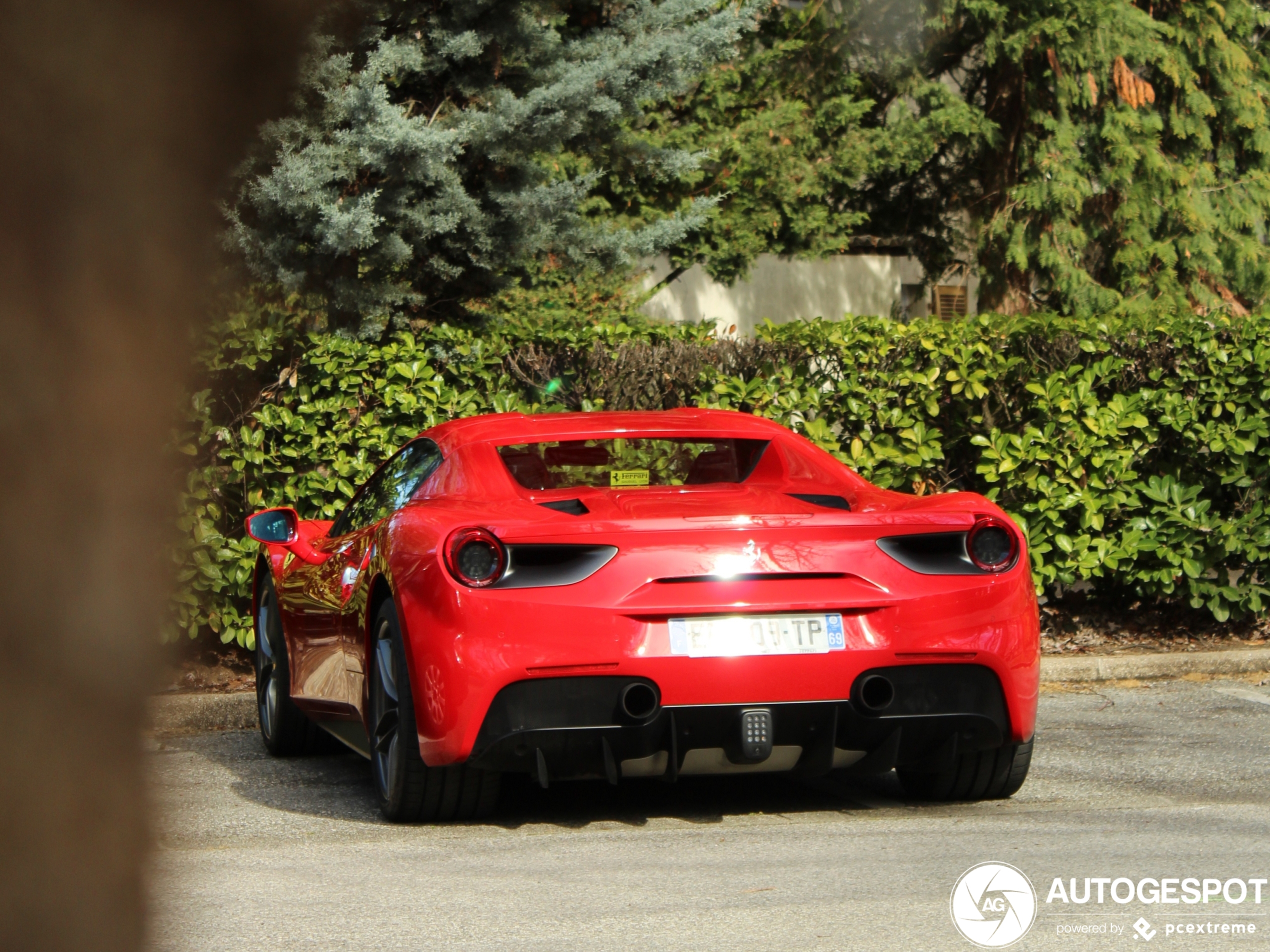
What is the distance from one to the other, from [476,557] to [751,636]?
2.78ft

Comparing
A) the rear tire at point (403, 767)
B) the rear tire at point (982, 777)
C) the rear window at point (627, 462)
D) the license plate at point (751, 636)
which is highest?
the rear window at point (627, 462)

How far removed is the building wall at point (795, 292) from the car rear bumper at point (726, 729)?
686 inches

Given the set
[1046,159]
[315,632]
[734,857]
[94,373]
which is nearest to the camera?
[94,373]

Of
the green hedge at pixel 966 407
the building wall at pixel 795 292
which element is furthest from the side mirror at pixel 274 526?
the building wall at pixel 795 292

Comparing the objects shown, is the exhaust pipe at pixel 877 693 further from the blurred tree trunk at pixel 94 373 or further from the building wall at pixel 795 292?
the building wall at pixel 795 292

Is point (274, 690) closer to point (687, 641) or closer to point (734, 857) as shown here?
point (687, 641)

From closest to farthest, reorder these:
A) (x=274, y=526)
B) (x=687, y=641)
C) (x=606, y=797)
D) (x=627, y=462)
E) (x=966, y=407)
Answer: (x=687, y=641), (x=606, y=797), (x=627, y=462), (x=274, y=526), (x=966, y=407)

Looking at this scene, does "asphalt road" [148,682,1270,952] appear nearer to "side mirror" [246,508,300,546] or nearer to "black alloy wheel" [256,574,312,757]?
"black alloy wheel" [256,574,312,757]

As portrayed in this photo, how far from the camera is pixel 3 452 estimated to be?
604 millimetres

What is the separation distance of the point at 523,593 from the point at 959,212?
16.4m

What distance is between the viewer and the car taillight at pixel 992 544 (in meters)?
4.79

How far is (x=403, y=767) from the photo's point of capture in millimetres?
4801
